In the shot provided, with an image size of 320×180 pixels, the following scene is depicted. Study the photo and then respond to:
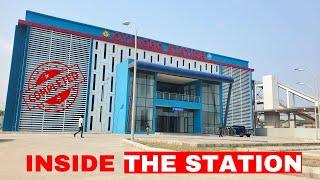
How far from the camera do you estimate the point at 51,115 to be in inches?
1438

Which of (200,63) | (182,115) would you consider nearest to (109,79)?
(182,115)

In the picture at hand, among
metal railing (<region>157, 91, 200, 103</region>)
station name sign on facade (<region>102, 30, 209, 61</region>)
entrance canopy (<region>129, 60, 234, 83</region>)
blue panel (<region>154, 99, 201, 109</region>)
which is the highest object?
station name sign on facade (<region>102, 30, 209, 61</region>)

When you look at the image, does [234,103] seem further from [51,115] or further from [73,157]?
[73,157]

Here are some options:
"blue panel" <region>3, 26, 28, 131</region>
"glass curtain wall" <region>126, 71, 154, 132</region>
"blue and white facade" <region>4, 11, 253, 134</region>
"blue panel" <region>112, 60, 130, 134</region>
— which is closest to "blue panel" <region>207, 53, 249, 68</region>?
"blue and white facade" <region>4, 11, 253, 134</region>

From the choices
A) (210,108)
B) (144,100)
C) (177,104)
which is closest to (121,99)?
(144,100)

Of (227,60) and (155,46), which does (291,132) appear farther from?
(155,46)

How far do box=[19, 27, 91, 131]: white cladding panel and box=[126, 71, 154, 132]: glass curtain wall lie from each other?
7.33 m

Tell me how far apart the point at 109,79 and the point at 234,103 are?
26988 millimetres

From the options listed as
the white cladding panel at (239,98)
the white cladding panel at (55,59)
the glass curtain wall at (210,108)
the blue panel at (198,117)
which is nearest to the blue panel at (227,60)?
the white cladding panel at (239,98)

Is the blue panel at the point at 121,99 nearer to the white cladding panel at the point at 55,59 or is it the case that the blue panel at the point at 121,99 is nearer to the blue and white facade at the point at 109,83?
the blue and white facade at the point at 109,83

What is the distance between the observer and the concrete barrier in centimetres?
5066

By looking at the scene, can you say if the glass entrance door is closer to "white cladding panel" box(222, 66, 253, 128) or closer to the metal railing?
the metal railing

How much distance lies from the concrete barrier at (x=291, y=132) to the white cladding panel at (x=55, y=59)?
37.4 m

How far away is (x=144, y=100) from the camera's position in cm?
3909
